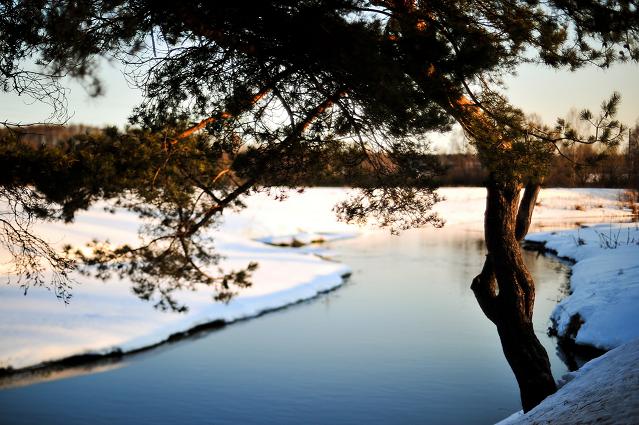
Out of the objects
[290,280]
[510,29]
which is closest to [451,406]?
[510,29]

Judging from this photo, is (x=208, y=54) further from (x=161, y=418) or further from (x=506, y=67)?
(x=161, y=418)

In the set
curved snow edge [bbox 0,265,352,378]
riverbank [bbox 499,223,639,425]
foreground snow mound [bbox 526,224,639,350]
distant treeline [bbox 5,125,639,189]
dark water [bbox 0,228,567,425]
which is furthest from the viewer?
curved snow edge [bbox 0,265,352,378]

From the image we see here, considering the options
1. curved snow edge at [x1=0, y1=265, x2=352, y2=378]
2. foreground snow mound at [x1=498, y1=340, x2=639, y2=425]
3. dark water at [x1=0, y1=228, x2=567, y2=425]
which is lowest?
dark water at [x1=0, y1=228, x2=567, y2=425]

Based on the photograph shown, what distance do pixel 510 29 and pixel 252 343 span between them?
7.40 meters

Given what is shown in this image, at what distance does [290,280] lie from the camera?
14539 mm

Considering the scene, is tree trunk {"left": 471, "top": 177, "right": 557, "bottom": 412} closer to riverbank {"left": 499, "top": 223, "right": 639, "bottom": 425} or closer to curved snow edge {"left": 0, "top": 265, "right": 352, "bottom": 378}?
riverbank {"left": 499, "top": 223, "right": 639, "bottom": 425}

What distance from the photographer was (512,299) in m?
5.43

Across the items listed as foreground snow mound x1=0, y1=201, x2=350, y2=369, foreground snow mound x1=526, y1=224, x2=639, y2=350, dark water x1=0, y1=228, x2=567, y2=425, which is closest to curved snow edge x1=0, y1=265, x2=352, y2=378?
foreground snow mound x1=0, y1=201, x2=350, y2=369

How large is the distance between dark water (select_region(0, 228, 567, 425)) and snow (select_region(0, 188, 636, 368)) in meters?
0.67

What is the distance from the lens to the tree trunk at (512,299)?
5.27m

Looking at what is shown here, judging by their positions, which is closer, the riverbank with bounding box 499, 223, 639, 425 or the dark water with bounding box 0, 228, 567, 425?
the riverbank with bounding box 499, 223, 639, 425

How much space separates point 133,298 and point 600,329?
8.92 metres

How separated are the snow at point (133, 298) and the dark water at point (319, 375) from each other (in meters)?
0.67

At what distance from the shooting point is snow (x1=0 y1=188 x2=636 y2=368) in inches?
368
